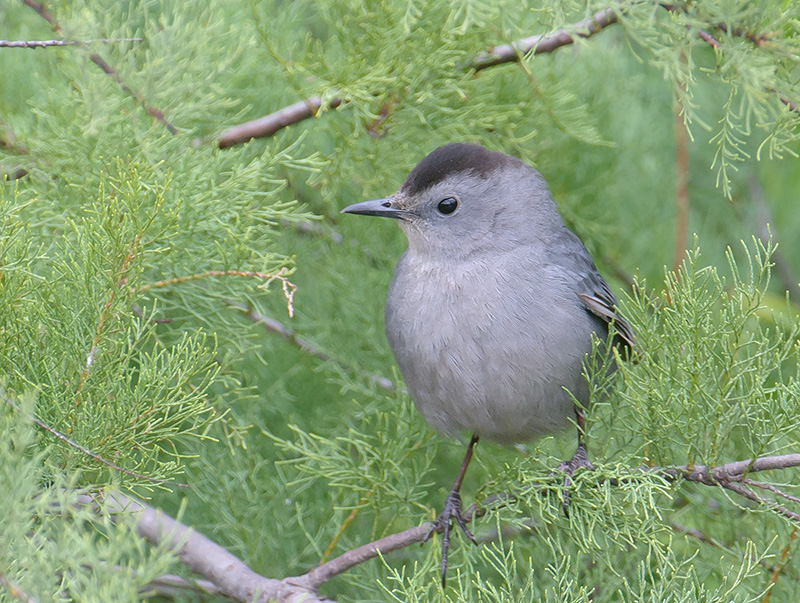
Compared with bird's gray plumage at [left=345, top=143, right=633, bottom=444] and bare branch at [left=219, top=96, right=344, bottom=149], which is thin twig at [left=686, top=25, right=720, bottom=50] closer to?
bird's gray plumage at [left=345, top=143, right=633, bottom=444]

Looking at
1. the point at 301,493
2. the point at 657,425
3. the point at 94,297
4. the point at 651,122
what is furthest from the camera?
the point at 651,122

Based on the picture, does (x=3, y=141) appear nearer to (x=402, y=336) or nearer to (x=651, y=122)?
(x=402, y=336)

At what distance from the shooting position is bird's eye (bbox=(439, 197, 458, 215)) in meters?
3.10

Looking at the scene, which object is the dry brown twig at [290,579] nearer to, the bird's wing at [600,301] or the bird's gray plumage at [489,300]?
the bird's gray plumage at [489,300]

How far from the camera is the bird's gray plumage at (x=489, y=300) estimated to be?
264cm

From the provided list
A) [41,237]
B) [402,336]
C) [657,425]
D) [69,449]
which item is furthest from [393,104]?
[69,449]

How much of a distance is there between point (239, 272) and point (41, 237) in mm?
519

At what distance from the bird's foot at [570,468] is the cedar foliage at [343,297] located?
0.05m

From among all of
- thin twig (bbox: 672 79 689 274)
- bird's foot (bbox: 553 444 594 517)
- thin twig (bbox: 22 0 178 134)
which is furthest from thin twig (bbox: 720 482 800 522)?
thin twig (bbox: 22 0 178 134)

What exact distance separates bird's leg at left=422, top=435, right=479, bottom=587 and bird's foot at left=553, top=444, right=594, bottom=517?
1.12ft

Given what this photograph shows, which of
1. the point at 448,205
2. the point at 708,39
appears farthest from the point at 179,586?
the point at 708,39

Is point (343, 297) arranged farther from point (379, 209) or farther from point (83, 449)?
point (83, 449)

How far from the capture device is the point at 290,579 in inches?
87.6

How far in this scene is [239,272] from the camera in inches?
84.0
